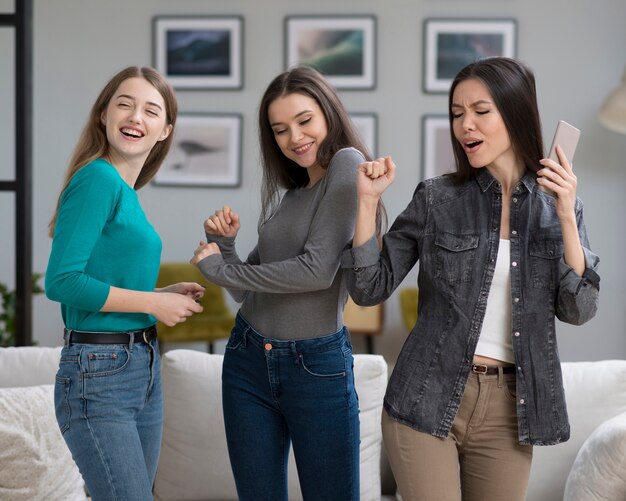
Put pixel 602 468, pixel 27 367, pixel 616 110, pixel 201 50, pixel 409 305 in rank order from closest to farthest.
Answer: pixel 602 468, pixel 27 367, pixel 616 110, pixel 409 305, pixel 201 50

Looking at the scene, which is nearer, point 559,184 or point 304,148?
point 559,184

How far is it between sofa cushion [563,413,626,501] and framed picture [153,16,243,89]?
3884 millimetres

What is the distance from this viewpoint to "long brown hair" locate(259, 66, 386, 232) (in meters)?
1.75

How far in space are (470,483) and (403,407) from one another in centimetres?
20

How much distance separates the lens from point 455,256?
158cm

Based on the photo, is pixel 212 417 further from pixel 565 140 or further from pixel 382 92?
pixel 382 92

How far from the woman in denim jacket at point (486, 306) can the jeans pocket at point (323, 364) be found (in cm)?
12

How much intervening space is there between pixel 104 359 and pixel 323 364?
0.44 metres

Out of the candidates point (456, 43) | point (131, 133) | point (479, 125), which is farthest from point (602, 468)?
point (456, 43)

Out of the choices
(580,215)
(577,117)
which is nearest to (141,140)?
(580,215)

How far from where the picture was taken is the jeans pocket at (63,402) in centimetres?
153

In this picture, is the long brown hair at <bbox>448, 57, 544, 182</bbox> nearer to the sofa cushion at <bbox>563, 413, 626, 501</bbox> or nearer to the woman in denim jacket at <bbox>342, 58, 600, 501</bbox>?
the woman in denim jacket at <bbox>342, 58, 600, 501</bbox>

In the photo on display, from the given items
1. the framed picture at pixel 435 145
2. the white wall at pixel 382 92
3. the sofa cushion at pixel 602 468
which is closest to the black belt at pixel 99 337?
the sofa cushion at pixel 602 468

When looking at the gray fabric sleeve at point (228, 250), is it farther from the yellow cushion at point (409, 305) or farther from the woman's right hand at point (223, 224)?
the yellow cushion at point (409, 305)
